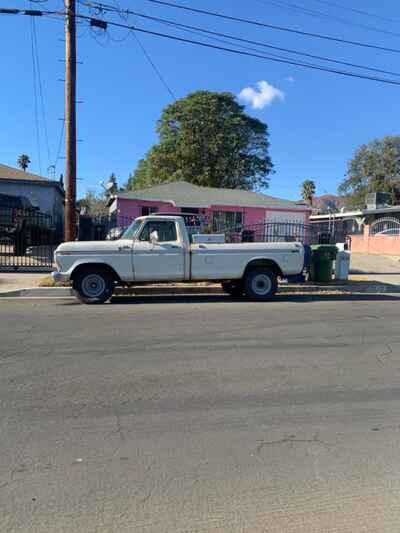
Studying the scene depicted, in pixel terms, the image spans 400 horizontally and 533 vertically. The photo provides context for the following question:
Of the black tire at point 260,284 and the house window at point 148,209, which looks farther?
the house window at point 148,209

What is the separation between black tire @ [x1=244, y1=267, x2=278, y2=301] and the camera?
11234mm

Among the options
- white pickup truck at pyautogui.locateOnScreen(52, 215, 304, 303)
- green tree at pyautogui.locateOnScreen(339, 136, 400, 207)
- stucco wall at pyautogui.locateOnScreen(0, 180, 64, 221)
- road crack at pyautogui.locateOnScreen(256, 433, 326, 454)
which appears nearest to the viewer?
road crack at pyautogui.locateOnScreen(256, 433, 326, 454)

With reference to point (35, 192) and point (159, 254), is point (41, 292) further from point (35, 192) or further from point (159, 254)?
point (35, 192)

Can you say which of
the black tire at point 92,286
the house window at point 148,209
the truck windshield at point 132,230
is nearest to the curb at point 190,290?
the black tire at point 92,286

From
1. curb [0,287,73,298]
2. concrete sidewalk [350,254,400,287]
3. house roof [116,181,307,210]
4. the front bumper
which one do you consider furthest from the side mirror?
house roof [116,181,307,210]

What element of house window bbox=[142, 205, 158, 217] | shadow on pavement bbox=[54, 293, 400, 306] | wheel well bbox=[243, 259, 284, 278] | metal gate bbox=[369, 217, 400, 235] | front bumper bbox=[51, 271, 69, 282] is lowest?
shadow on pavement bbox=[54, 293, 400, 306]

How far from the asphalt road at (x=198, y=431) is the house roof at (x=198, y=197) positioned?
23.1 meters

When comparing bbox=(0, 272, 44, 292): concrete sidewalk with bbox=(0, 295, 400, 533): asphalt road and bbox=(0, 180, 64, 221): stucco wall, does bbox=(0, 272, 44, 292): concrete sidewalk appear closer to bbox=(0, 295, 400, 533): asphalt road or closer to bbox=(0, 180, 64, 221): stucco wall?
bbox=(0, 295, 400, 533): asphalt road

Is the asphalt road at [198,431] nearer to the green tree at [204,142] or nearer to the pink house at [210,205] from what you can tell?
the pink house at [210,205]

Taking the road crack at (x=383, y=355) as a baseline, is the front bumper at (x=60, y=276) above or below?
above

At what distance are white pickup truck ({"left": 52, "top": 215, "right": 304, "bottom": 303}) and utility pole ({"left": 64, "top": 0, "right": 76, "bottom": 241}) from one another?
333cm

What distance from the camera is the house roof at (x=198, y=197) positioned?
98.5ft

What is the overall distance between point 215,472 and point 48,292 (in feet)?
31.6

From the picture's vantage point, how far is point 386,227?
91.7 feet
